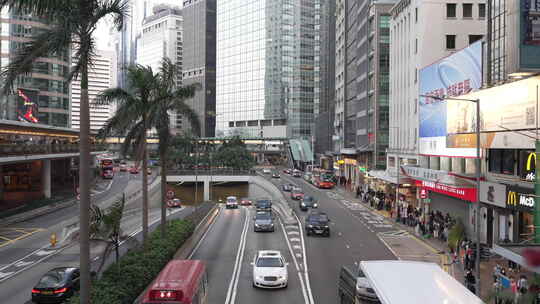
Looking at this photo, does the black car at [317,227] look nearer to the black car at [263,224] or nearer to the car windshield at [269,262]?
the black car at [263,224]

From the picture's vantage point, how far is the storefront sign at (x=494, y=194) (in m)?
26.7

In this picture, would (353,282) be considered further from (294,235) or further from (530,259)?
(294,235)

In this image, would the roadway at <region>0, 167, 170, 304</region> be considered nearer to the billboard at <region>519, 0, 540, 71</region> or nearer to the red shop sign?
the red shop sign

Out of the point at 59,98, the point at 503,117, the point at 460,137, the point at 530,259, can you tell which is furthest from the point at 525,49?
the point at 59,98

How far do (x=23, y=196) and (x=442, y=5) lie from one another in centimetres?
5352

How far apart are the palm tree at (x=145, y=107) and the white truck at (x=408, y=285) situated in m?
13.9

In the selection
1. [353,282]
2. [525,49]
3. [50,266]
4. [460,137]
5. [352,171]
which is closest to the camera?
[353,282]

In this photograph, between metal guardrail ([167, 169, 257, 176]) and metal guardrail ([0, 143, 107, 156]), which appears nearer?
metal guardrail ([0, 143, 107, 156])

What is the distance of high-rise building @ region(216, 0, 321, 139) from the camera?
149125 mm

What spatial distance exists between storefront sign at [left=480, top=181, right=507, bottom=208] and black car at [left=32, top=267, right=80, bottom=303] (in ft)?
73.6

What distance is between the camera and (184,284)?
13992mm

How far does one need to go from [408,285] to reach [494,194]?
18883 mm

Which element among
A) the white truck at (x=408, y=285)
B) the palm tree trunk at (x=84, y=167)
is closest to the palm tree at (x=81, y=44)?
the palm tree trunk at (x=84, y=167)

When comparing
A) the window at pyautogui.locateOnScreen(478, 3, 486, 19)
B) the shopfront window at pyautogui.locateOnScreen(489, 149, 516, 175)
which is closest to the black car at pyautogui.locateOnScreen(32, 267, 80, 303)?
the shopfront window at pyautogui.locateOnScreen(489, 149, 516, 175)
